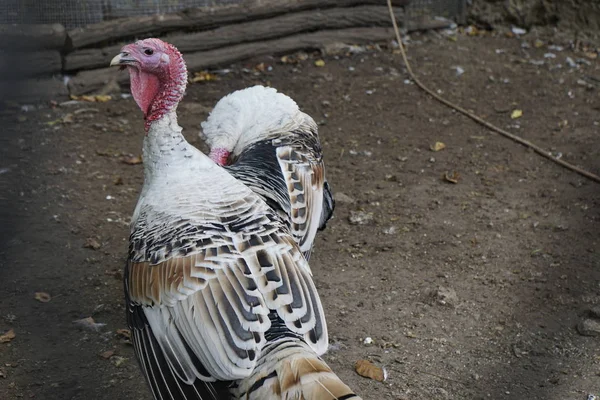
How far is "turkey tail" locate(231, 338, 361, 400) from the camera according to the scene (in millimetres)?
2215

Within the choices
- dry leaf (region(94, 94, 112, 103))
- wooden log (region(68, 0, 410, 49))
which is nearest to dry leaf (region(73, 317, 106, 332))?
dry leaf (region(94, 94, 112, 103))

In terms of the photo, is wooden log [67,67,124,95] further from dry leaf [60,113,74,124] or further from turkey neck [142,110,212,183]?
turkey neck [142,110,212,183]

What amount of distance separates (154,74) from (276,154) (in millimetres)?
740

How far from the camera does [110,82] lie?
6340 millimetres

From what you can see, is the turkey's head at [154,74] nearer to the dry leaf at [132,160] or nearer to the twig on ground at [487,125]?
the dry leaf at [132,160]

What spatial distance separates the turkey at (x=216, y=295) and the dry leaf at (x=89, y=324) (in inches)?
A: 32.8

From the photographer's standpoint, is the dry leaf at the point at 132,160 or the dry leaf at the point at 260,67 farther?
the dry leaf at the point at 260,67

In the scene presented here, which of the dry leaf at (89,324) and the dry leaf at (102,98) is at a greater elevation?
the dry leaf at (102,98)

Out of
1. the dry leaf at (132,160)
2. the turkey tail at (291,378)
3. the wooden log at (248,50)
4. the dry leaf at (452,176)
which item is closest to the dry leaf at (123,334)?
the turkey tail at (291,378)

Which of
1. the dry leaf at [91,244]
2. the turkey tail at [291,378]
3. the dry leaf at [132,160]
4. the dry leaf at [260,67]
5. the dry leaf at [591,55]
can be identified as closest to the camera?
the turkey tail at [291,378]

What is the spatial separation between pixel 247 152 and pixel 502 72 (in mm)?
3817

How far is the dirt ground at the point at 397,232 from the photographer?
3.36 metres

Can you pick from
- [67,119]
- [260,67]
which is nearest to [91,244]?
[67,119]

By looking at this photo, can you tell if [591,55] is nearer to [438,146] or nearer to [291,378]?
[438,146]
